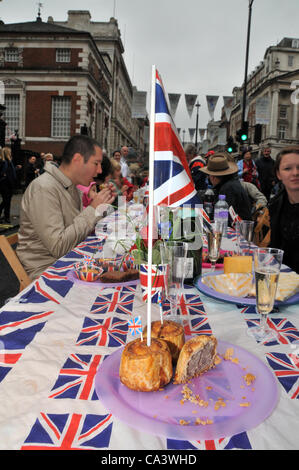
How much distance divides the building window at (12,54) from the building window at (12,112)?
8.41 ft

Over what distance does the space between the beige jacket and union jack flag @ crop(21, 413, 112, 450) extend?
1697mm

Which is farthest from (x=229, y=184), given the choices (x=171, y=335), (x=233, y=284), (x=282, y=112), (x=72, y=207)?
(x=282, y=112)

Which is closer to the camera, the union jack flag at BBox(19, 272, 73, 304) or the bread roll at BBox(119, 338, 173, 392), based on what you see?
the bread roll at BBox(119, 338, 173, 392)

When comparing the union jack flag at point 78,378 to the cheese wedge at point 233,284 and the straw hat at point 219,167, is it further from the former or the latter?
the straw hat at point 219,167

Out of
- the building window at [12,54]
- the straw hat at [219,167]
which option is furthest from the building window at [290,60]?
the straw hat at [219,167]

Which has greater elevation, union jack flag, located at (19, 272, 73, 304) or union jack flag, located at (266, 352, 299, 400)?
union jack flag, located at (19, 272, 73, 304)

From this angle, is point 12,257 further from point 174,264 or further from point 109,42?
point 109,42

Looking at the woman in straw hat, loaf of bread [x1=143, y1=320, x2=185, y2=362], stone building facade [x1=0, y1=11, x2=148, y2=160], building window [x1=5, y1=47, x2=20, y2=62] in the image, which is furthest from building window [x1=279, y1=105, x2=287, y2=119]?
loaf of bread [x1=143, y1=320, x2=185, y2=362]

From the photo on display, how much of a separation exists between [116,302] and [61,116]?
26.8 meters

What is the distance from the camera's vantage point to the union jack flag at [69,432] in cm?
66

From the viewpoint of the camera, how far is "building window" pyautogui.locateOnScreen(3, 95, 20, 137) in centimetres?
2575

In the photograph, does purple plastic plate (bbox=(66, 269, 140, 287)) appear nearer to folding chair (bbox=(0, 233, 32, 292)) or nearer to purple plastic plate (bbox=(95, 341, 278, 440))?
folding chair (bbox=(0, 233, 32, 292))

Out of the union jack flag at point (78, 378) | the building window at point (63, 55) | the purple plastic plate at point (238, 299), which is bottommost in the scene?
the union jack flag at point (78, 378)
